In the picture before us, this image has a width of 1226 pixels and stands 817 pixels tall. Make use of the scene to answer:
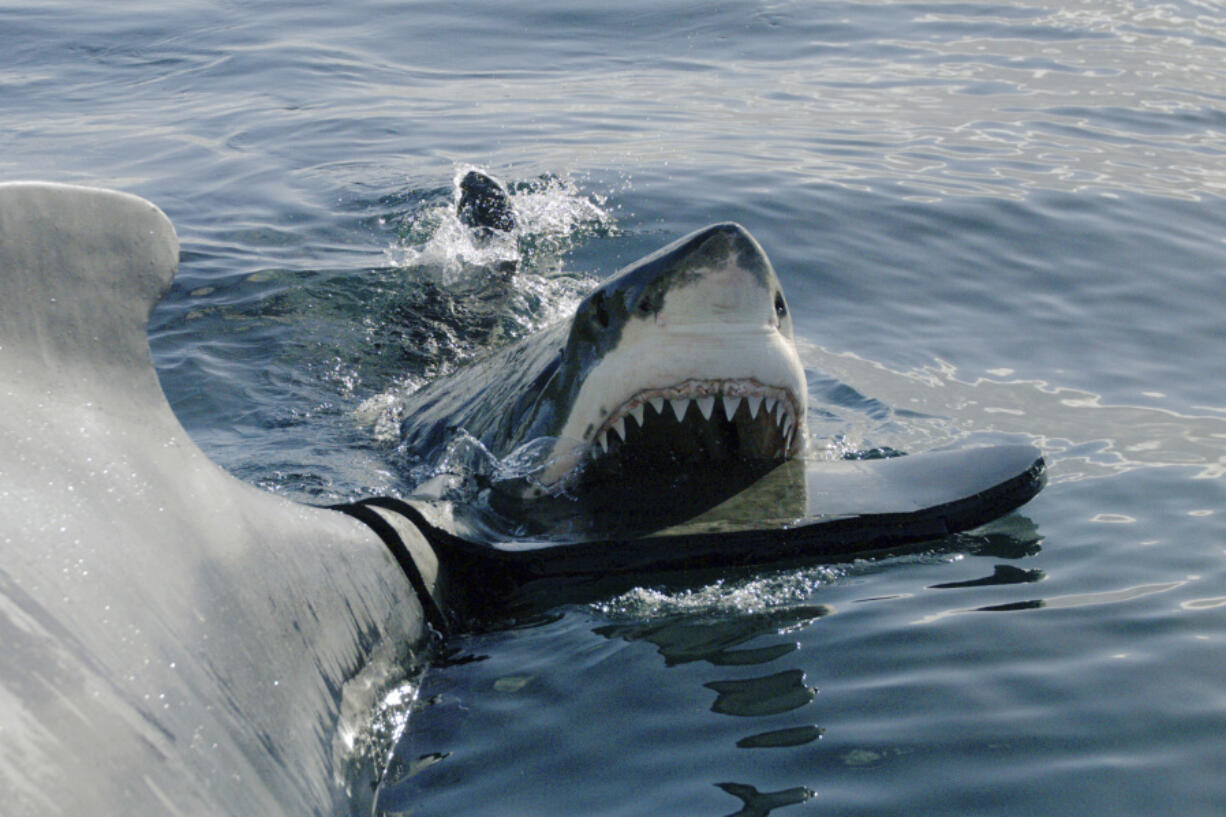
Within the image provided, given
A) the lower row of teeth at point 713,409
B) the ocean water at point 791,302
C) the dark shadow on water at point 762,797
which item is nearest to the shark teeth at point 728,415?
the lower row of teeth at point 713,409

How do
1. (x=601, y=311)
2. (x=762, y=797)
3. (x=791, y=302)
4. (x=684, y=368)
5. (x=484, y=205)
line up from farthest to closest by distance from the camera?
(x=791, y=302) → (x=484, y=205) → (x=601, y=311) → (x=684, y=368) → (x=762, y=797)

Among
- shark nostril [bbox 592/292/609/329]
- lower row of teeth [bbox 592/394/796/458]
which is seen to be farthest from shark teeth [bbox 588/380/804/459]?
shark nostril [bbox 592/292/609/329]

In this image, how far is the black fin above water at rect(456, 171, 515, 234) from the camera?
7680 mm

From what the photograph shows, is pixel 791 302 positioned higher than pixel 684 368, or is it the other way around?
pixel 684 368

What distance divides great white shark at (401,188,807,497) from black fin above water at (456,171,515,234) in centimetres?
363

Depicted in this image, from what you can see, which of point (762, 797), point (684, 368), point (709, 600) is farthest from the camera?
point (684, 368)

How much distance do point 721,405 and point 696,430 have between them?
156 millimetres

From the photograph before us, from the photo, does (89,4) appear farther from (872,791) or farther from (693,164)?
(872,791)

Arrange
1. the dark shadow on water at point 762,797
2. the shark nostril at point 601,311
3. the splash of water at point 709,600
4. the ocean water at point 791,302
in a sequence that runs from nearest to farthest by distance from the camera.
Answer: the dark shadow on water at point 762,797
the ocean water at point 791,302
the splash of water at point 709,600
the shark nostril at point 601,311

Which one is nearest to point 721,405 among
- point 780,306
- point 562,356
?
point 780,306

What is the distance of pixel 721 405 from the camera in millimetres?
3738

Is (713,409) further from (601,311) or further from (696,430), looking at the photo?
(601,311)

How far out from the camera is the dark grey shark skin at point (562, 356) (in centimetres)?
352

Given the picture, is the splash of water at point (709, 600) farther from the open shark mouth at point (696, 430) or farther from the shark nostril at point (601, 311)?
the shark nostril at point (601, 311)
